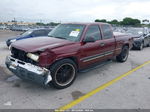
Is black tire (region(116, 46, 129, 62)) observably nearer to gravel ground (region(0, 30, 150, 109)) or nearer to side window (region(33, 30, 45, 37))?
gravel ground (region(0, 30, 150, 109))

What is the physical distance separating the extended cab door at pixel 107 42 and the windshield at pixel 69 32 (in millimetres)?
1008

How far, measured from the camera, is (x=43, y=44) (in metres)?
3.67

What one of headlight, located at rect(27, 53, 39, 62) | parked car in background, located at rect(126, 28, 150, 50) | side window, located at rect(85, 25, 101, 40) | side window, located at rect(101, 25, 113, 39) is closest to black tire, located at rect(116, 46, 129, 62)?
side window, located at rect(101, 25, 113, 39)

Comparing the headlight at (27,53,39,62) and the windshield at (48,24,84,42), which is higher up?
the windshield at (48,24,84,42)

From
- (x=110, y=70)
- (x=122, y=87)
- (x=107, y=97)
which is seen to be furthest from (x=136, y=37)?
(x=107, y=97)

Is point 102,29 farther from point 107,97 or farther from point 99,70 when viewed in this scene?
point 107,97

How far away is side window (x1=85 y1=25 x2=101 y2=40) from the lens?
447cm

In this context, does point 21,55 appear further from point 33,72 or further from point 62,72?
point 62,72

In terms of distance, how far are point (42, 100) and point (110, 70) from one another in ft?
10.6

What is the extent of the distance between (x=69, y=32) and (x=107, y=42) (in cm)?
155

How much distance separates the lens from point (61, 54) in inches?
141

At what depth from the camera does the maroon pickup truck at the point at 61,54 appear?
133 inches

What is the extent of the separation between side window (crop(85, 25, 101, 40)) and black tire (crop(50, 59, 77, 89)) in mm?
1115

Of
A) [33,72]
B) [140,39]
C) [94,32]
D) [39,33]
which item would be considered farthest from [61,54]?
[140,39]
